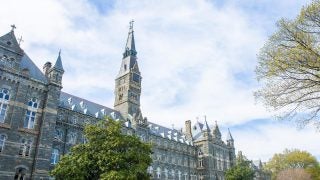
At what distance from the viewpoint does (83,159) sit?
1072 inches

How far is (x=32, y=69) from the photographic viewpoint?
120ft

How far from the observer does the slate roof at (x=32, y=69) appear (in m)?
35.8

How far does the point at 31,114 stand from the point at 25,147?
12.9 feet

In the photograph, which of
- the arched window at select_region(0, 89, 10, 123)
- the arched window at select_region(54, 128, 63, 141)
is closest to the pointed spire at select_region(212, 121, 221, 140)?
the arched window at select_region(54, 128, 63, 141)

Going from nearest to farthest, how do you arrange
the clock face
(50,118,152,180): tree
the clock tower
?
1. (50,118,152,180): tree
2. the clock tower
3. the clock face

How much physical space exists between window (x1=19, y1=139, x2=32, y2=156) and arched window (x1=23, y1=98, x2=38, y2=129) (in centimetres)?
175

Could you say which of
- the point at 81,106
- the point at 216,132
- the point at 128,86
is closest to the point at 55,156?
the point at 81,106

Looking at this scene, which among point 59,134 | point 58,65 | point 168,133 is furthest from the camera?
point 168,133

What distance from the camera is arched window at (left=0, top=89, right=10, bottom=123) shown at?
31.4m

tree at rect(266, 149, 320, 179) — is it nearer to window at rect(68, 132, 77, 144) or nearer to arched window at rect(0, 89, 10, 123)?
window at rect(68, 132, 77, 144)

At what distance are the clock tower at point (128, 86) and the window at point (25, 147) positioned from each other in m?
26.3

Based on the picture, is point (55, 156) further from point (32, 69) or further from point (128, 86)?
point (128, 86)

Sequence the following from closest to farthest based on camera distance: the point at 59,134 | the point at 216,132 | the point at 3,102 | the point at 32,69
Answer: the point at 3,102
the point at 32,69
the point at 59,134
the point at 216,132

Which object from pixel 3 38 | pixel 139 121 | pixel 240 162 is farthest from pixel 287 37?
pixel 240 162
